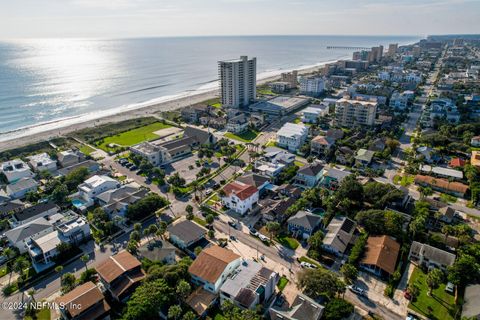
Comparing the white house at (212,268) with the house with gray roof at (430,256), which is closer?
the white house at (212,268)

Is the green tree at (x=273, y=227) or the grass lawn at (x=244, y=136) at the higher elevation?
the grass lawn at (x=244, y=136)

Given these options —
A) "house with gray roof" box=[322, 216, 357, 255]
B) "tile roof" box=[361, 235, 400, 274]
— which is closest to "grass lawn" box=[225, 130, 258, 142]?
"house with gray roof" box=[322, 216, 357, 255]

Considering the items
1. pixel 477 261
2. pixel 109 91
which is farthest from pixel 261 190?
pixel 109 91

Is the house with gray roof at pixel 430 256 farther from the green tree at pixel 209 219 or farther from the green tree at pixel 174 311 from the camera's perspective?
the green tree at pixel 174 311

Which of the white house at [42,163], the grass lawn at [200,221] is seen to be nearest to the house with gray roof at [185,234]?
the grass lawn at [200,221]

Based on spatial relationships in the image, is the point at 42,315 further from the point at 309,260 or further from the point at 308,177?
the point at 308,177

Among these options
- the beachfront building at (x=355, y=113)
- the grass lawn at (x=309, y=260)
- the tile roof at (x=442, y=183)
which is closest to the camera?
the grass lawn at (x=309, y=260)

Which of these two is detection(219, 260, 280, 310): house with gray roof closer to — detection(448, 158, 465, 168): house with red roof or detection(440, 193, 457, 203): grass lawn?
detection(440, 193, 457, 203): grass lawn
